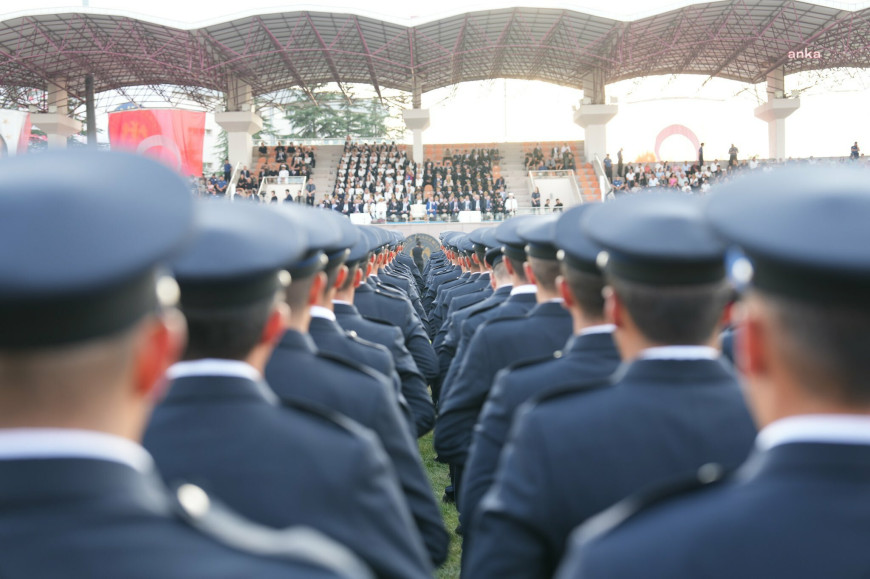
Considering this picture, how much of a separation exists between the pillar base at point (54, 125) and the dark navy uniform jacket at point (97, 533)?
1521 inches

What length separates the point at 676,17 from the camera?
101ft

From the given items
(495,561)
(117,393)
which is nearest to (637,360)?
(495,561)

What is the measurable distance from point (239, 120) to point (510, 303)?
31.7 m

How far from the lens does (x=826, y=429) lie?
3.39ft

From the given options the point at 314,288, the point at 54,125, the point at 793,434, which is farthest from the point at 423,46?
the point at 793,434

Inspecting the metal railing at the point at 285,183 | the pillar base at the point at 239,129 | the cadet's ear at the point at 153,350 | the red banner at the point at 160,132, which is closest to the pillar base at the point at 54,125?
the pillar base at the point at 239,129

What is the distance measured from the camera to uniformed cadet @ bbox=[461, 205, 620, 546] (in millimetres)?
2395

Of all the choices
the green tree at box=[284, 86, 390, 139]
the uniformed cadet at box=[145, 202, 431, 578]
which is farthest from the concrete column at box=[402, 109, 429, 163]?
the uniformed cadet at box=[145, 202, 431, 578]

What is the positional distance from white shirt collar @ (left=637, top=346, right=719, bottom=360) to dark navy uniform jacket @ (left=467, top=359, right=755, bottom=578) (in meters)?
0.01

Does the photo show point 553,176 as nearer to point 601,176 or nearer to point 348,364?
point 601,176

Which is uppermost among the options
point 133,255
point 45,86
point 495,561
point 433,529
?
point 45,86

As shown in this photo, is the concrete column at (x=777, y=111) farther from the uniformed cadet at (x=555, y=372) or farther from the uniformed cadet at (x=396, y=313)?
the uniformed cadet at (x=555, y=372)

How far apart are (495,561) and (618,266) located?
71 cm

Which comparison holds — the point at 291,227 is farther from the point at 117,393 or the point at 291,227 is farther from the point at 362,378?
the point at 117,393
